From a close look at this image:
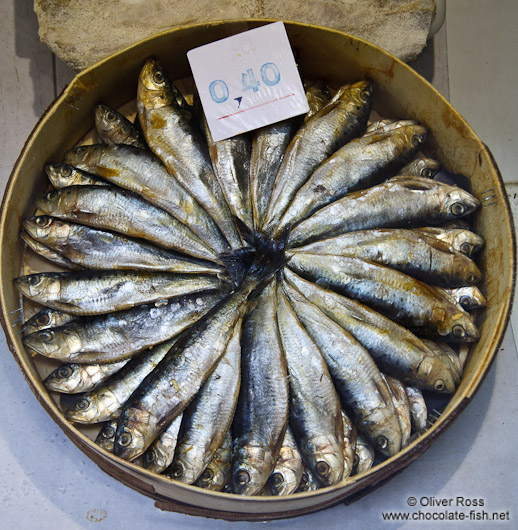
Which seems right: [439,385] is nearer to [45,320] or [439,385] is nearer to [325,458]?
[325,458]

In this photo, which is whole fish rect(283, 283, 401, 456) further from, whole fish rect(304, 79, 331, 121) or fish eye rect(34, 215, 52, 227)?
fish eye rect(34, 215, 52, 227)

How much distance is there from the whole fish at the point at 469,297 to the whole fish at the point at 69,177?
4.39ft

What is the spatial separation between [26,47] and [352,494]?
2.45 m

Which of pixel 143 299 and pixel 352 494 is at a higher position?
pixel 143 299

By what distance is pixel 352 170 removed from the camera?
202cm

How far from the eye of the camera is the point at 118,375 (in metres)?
1.91

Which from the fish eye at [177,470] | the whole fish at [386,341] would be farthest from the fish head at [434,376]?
the fish eye at [177,470]

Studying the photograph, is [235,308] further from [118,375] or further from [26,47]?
[26,47]

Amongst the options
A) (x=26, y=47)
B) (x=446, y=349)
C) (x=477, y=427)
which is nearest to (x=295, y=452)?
(x=446, y=349)

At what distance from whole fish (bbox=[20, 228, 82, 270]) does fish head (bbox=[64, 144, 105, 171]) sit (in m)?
0.32

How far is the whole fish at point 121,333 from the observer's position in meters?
1.90

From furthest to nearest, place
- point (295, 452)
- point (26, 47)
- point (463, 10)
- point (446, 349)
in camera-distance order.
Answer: point (463, 10)
point (26, 47)
point (446, 349)
point (295, 452)

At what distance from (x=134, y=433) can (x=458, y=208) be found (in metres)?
1.35

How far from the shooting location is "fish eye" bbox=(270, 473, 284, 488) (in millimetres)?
1759
